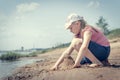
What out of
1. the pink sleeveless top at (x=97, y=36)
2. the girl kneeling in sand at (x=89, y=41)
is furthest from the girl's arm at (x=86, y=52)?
the pink sleeveless top at (x=97, y=36)

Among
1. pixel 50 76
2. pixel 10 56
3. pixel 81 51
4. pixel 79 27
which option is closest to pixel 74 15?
pixel 79 27

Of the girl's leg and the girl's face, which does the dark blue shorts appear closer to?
the girl's leg

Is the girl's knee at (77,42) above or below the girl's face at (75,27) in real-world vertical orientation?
below

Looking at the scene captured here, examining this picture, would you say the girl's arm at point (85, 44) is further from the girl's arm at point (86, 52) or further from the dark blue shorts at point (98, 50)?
the dark blue shorts at point (98, 50)

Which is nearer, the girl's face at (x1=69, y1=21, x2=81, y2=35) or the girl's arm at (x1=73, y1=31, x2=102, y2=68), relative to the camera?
the girl's arm at (x1=73, y1=31, x2=102, y2=68)

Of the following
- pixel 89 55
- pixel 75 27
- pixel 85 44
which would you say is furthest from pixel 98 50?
pixel 75 27

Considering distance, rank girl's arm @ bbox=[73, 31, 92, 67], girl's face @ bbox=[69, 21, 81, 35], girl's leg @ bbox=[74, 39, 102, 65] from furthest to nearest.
Result: girl's face @ bbox=[69, 21, 81, 35], girl's leg @ bbox=[74, 39, 102, 65], girl's arm @ bbox=[73, 31, 92, 67]

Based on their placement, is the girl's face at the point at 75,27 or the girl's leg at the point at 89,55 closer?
the girl's leg at the point at 89,55

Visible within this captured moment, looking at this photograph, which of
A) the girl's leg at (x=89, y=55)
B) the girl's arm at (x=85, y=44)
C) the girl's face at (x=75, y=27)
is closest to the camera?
the girl's arm at (x=85, y=44)

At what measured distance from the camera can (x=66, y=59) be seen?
8.25 m

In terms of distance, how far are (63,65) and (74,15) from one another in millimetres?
1191

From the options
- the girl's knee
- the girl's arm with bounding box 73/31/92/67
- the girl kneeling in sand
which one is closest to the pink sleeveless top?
the girl kneeling in sand

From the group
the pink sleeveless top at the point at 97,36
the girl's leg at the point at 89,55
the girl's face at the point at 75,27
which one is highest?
the girl's face at the point at 75,27

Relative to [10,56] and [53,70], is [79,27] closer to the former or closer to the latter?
[53,70]
